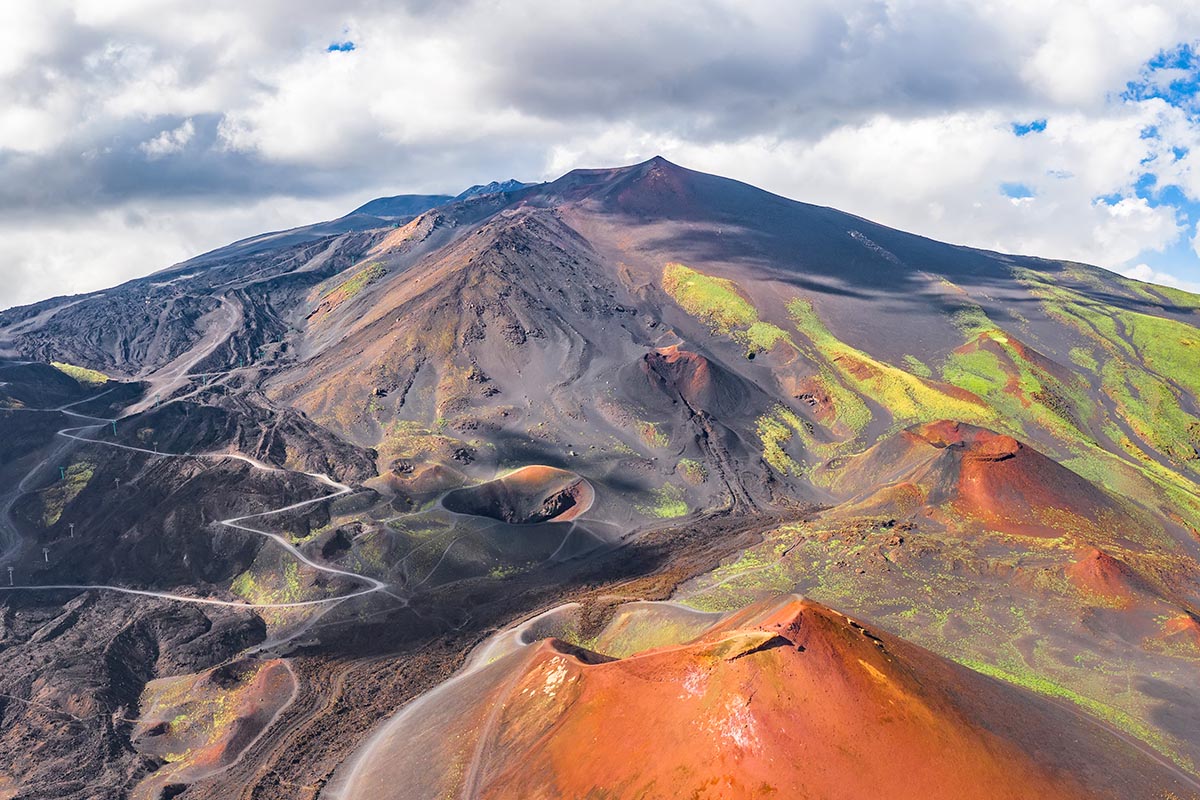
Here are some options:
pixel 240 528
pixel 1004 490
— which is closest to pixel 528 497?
pixel 240 528

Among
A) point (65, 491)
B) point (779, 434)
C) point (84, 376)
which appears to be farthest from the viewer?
point (84, 376)

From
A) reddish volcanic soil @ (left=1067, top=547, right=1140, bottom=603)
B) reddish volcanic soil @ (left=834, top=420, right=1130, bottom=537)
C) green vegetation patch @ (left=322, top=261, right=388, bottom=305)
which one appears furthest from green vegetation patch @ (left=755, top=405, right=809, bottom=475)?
green vegetation patch @ (left=322, top=261, right=388, bottom=305)

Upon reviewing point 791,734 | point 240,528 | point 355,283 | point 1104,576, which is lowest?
point 1104,576

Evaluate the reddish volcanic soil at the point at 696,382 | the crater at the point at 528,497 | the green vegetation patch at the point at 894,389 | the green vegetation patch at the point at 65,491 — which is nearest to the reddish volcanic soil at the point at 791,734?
the crater at the point at 528,497

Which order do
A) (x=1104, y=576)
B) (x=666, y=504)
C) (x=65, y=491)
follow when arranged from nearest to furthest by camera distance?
(x=1104, y=576)
(x=65, y=491)
(x=666, y=504)

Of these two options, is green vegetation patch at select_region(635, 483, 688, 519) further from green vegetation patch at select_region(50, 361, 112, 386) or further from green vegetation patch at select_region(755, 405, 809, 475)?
green vegetation patch at select_region(50, 361, 112, 386)

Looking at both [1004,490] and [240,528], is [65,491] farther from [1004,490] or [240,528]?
[1004,490]

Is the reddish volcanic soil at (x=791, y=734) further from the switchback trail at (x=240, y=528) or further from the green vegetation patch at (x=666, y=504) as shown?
the green vegetation patch at (x=666, y=504)
